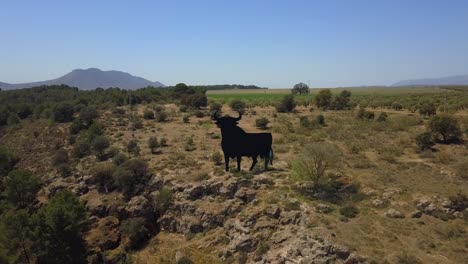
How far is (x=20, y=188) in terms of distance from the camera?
24906 mm

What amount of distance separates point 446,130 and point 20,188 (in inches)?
1227

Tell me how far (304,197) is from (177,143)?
1766 centimetres

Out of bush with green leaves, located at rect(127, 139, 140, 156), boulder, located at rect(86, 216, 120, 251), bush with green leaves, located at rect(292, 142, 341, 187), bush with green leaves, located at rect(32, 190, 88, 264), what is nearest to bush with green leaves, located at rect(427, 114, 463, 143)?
bush with green leaves, located at rect(292, 142, 341, 187)

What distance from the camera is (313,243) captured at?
1306 centimetres

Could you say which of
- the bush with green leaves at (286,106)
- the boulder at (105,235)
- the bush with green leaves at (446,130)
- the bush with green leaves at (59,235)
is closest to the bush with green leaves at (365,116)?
the bush with green leaves at (446,130)

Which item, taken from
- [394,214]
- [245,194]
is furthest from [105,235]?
[394,214]

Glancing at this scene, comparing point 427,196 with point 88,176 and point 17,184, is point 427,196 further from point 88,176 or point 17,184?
point 17,184

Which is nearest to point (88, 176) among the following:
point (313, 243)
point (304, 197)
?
point (304, 197)

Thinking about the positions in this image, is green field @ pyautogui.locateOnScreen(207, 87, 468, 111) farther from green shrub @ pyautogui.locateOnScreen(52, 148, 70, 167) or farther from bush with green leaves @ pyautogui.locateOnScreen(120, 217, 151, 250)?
green shrub @ pyautogui.locateOnScreen(52, 148, 70, 167)

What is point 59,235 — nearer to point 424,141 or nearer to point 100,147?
point 100,147

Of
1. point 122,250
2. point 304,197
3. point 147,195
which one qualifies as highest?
point 304,197

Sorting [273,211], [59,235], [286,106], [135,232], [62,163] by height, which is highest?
[286,106]

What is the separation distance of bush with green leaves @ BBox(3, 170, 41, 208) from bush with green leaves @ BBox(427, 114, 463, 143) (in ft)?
97.9

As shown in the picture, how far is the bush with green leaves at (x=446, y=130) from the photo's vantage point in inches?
1005
